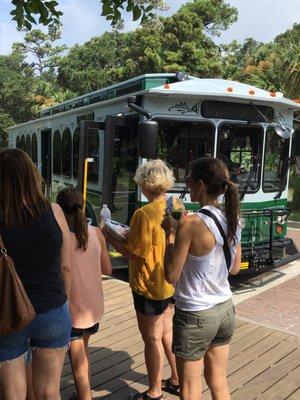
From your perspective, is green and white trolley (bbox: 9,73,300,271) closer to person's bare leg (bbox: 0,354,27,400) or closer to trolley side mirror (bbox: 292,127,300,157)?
trolley side mirror (bbox: 292,127,300,157)

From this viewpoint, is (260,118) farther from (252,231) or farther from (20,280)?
(20,280)

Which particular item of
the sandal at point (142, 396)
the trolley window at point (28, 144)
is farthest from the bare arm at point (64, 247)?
the trolley window at point (28, 144)

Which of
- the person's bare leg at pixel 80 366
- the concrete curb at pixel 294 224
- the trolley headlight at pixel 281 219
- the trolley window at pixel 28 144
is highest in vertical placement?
the trolley window at pixel 28 144

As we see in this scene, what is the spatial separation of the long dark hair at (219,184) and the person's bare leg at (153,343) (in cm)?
98

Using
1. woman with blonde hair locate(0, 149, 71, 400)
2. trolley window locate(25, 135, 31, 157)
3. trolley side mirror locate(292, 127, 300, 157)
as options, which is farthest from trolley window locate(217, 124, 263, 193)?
trolley window locate(25, 135, 31, 157)

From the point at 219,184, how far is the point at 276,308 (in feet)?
12.9

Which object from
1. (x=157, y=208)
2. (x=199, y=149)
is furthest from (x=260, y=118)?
(x=157, y=208)

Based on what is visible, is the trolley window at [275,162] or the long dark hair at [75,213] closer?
the long dark hair at [75,213]

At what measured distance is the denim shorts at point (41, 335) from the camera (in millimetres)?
2214

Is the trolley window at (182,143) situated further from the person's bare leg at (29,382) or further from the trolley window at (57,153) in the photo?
the trolley window at (57,153)

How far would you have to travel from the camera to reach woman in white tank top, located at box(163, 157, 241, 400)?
2492 mm

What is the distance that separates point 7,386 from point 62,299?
1.54ft

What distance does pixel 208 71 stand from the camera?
2808 cm

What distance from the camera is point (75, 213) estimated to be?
9.43ft
